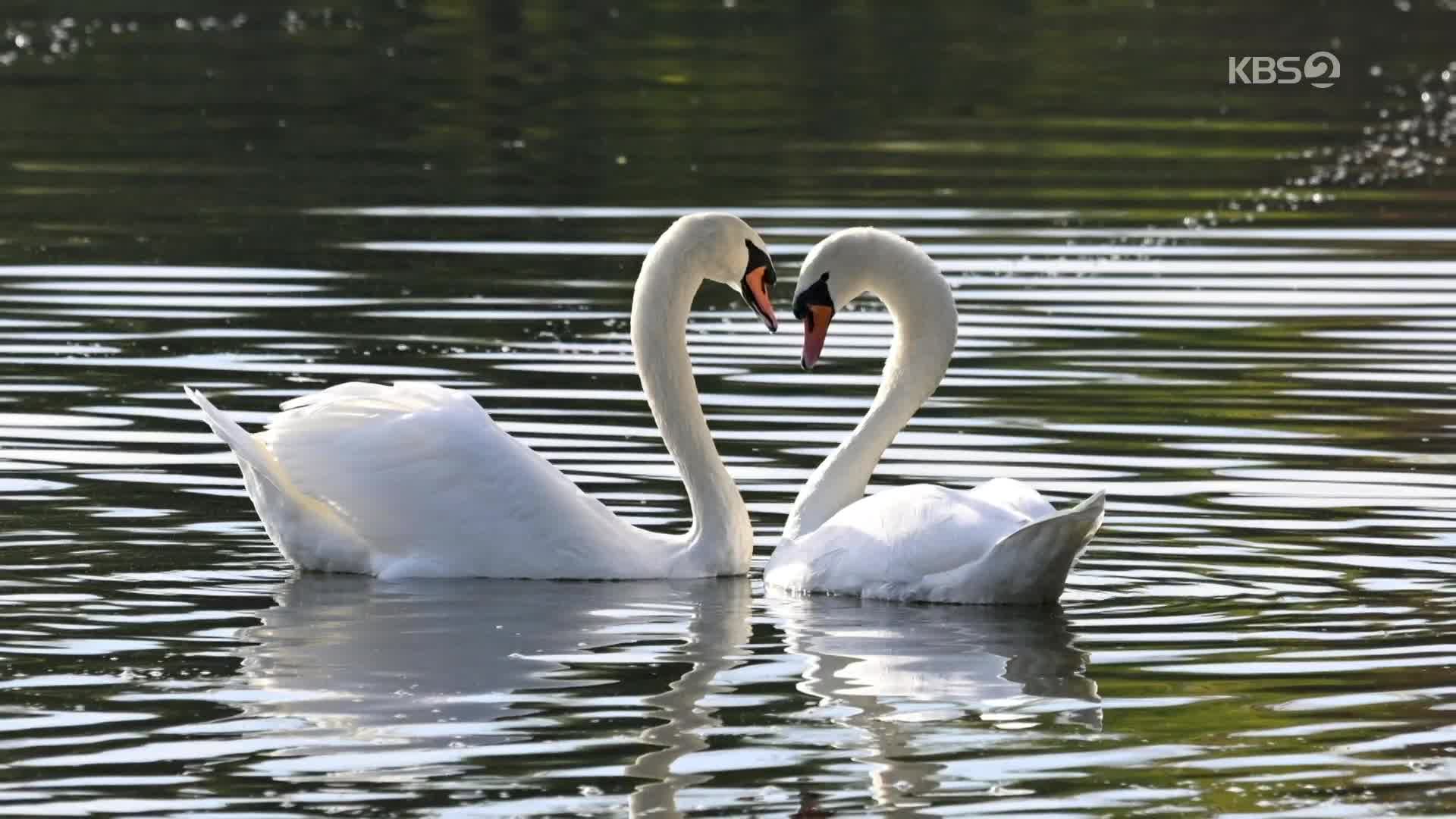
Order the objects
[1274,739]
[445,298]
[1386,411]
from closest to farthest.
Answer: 1. [1274,739]
2. [1386,411]
3. [445,298]

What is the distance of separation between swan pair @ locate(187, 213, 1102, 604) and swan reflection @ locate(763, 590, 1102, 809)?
0.18m

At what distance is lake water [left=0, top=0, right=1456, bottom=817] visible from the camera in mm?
7738

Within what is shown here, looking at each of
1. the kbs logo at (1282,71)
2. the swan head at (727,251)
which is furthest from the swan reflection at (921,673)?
the kbs logo at (1282,71)

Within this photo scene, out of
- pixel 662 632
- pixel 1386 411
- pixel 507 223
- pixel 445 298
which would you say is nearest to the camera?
pixel 662 632

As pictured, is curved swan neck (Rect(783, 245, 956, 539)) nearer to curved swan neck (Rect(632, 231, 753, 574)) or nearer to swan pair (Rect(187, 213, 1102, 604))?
swan pair (Rect(187, 213, 1102, 604))

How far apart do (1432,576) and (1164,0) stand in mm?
36009

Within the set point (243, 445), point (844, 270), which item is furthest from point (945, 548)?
point (243, 445)

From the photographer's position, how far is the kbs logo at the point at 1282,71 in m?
34.0

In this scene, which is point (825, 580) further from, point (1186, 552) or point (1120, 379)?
point (1120, 379)

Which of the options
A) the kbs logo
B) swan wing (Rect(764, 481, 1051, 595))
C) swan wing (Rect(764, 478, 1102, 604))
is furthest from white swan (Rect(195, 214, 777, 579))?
the kbs logo

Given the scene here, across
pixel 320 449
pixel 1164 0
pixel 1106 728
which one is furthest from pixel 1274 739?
pixel 1164 0

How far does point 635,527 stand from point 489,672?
2154mm

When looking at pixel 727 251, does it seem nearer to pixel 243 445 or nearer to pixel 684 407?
pixel 684 407

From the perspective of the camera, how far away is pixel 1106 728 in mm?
8102
